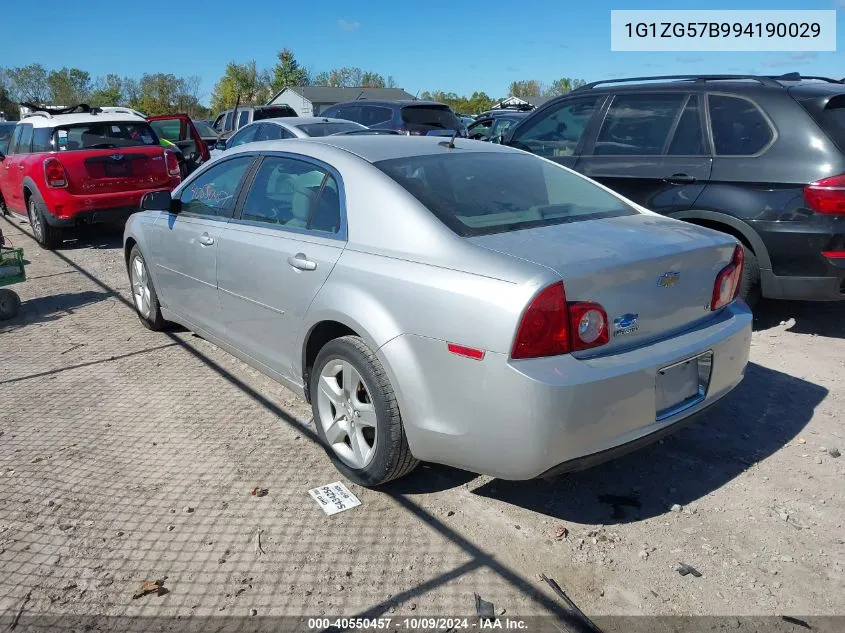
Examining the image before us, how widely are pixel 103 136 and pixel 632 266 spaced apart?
8.72 m

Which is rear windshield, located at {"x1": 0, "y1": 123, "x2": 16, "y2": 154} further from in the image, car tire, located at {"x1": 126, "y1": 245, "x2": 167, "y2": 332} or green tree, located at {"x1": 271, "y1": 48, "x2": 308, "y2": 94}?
green tree, located at {"x1": 271, "y1": 48, "x2": 308, "y2": 94}

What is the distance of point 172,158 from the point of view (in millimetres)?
9711

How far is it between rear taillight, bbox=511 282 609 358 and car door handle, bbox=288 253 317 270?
4.16 ft

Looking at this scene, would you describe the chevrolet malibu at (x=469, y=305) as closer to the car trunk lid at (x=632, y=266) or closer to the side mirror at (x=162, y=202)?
the car trunk lid at (x=632, y=266)

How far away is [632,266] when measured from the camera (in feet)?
8.92

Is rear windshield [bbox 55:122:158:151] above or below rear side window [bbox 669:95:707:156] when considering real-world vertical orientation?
above

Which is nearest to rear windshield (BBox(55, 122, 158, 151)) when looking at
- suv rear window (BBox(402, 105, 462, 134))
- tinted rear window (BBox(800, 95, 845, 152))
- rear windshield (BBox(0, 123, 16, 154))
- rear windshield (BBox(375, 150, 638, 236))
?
suv rear window (BBox(402, 105, 462, 134))

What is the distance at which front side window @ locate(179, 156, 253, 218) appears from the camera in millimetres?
4250

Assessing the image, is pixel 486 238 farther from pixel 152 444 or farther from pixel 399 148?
pixel 152 444

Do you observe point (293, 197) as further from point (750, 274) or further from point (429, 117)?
point (429, 117)

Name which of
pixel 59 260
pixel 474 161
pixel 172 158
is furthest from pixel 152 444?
pixel 172 158

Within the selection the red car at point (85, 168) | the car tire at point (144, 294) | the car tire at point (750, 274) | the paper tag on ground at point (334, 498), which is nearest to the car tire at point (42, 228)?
the red car at point (85, 168)

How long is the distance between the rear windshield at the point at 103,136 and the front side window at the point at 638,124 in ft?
22.0

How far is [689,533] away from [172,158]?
883 centimetres
